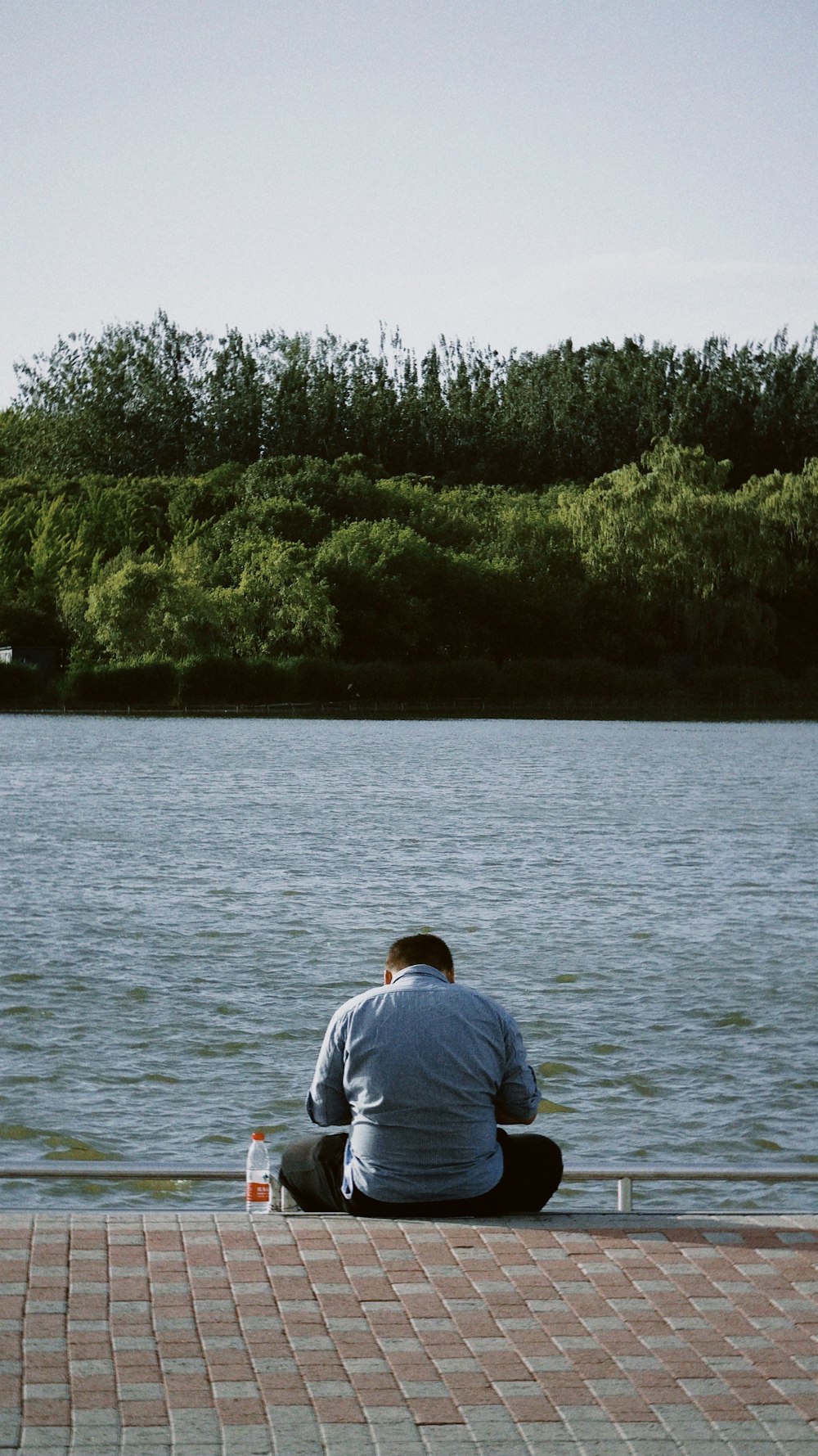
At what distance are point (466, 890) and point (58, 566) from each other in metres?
83.1

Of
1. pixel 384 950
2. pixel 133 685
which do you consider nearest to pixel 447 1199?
pixel 384 950

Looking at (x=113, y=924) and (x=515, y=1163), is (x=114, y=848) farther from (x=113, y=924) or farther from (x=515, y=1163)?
(x=515, y=1163)

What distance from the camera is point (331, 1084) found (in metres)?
6.47

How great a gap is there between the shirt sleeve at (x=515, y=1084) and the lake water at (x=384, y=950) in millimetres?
4381

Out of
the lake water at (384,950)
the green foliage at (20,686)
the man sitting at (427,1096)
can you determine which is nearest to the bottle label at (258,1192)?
the man sitting at (427,1096)

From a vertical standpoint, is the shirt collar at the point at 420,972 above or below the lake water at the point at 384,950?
above

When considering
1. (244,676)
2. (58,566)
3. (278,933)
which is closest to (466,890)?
(278,933)

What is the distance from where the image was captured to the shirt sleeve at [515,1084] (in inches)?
253

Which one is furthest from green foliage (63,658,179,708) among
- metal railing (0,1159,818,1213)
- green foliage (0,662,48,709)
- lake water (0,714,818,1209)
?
metal railing (0,1159,818,1213)

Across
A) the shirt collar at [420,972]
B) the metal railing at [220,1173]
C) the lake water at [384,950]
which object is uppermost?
the shirt collar at [420,972]

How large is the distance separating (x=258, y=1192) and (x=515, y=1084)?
1.33m

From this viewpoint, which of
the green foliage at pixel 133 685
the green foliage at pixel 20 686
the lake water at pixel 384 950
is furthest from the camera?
the green foliage at pixel 20 686

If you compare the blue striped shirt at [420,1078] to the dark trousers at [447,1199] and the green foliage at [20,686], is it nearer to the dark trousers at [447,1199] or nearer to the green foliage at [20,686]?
the dark trousers at [447,1199]

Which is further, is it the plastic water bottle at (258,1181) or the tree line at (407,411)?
the tree line at (407,411)
